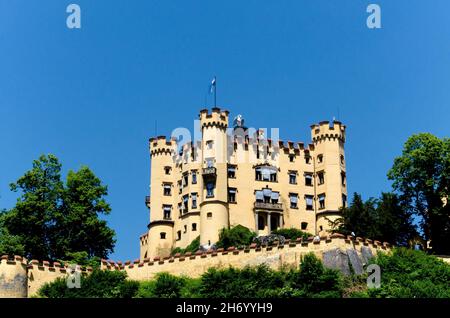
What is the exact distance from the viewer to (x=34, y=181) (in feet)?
258

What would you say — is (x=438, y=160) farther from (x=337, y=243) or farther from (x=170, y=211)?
(x=170, y=211)

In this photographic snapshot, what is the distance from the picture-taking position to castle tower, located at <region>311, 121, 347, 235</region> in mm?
92312

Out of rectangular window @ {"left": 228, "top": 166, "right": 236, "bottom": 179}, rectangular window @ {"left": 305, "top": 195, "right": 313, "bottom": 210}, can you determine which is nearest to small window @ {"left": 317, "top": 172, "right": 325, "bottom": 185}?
rectangular window @ {"left": 305, "top": 195, "right": 313, "bottom": 210}

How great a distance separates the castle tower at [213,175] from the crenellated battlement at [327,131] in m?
9.25

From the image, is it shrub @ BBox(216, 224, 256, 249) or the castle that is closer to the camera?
shrub @ BBox(216, 224, 256, 249)

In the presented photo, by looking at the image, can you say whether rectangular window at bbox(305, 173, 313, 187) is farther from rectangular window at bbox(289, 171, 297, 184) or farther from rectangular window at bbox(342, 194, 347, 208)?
rectangular window at bbox(342, 194, 347, 208)

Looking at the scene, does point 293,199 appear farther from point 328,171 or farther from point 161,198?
point 161,198

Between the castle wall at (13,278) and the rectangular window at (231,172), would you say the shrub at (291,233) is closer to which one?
the rectangular window at (231,172)

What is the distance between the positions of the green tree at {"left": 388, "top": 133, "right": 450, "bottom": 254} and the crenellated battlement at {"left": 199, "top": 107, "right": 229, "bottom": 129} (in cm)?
1909

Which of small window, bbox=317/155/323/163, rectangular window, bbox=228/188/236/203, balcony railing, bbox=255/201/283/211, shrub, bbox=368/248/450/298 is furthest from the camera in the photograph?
small window, bbox=317/155/323/163

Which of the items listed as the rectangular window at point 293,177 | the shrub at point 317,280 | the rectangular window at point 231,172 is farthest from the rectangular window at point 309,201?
the shrub at point 317,280
